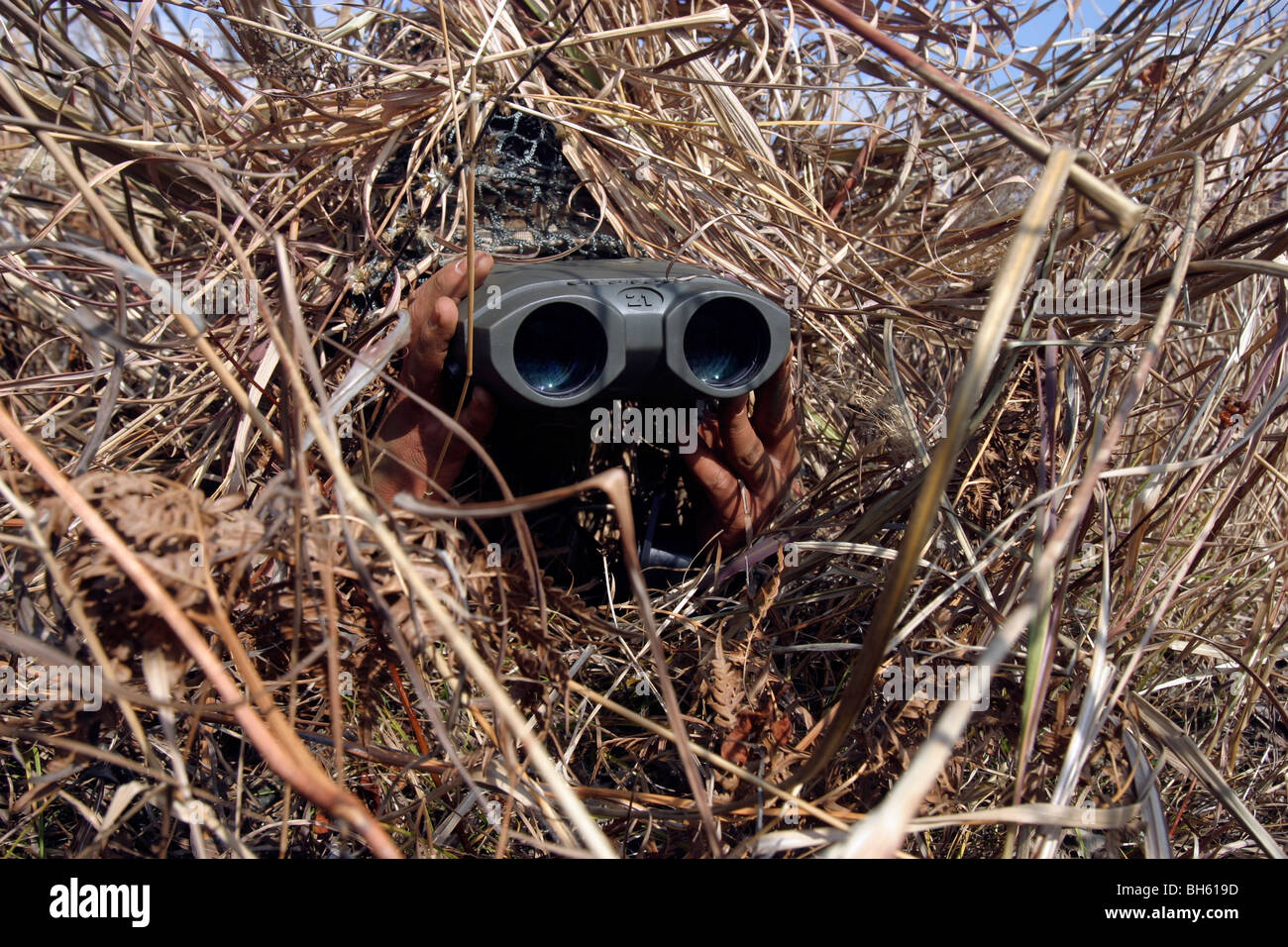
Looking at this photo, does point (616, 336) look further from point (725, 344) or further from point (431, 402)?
point (431, 402)

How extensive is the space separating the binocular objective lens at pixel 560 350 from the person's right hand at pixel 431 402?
0.07 m

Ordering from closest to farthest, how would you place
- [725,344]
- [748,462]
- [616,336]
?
[616,336] < [725,344] < [748,462]

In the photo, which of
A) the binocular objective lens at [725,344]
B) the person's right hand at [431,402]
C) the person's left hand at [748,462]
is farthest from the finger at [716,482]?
the person's right hand at [431,402]

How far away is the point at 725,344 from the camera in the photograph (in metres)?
1.10

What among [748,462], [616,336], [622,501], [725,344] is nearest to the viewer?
[622,501]

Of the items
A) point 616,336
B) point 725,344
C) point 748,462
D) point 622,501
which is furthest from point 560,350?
point 622,501

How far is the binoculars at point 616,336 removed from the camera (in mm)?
982

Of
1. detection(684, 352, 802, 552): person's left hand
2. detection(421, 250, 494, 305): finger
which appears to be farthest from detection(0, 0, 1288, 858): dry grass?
detection(421, 250, 494, 305): finger

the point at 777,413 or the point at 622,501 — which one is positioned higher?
the point at 777,413

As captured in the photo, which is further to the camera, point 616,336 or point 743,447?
point 743,447

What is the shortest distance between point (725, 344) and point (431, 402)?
1.31 ft

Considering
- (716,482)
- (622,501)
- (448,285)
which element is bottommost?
(622,501)

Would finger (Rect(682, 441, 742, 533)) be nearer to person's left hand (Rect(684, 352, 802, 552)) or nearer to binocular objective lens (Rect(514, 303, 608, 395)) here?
person's left hand (Rect(684, 352, 802, 552))

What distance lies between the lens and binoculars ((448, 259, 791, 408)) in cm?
98
